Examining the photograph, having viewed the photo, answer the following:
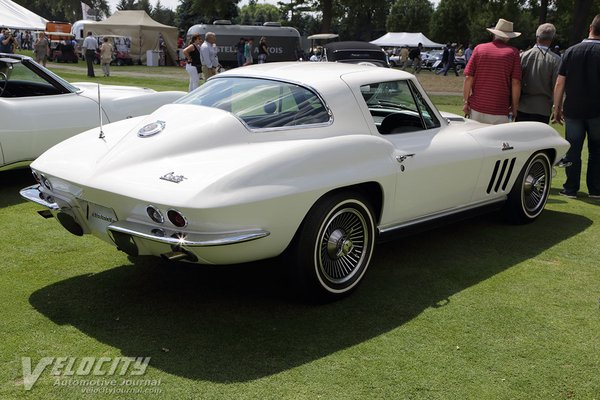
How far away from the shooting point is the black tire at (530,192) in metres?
5.54

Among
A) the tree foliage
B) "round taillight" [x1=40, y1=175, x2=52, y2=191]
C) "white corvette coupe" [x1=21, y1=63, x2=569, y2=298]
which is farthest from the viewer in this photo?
the tree foliage

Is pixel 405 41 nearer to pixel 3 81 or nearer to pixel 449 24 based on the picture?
pixel 449 24

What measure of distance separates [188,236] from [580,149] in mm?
5179

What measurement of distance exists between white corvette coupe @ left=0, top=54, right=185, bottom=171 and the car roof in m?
2.71

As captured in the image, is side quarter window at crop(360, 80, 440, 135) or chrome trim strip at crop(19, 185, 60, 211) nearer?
chrome trim strip at crop(19, 185, 60, 211)

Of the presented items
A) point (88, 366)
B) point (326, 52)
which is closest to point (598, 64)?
point (88, 366)

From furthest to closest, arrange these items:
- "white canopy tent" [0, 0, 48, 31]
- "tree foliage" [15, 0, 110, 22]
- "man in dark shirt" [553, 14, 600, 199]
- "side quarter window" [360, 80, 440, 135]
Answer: "tree foliage" [15, 0, 110, 22] < "white canopy tent" [0, 0, 48, 31] < "man in dark shirt" [553, 14, 600, 199] < "side quarter window" [360, 80, 440, 135]

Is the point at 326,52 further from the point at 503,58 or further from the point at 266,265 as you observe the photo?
the point at 266,265

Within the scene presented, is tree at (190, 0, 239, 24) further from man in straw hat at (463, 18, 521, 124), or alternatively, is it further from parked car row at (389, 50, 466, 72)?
man in straw hat at (463, 18, 521, 124)

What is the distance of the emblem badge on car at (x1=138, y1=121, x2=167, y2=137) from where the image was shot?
3.96m

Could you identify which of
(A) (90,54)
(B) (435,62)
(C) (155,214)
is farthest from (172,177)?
(B) (435,62)

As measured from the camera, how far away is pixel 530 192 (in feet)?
18.7

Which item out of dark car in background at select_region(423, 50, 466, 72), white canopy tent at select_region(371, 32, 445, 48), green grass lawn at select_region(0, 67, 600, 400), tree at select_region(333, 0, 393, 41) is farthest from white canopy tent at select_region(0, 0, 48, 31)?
tree at select_region(333, 0, 393, 41)

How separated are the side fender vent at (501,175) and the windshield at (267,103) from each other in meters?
1.77
